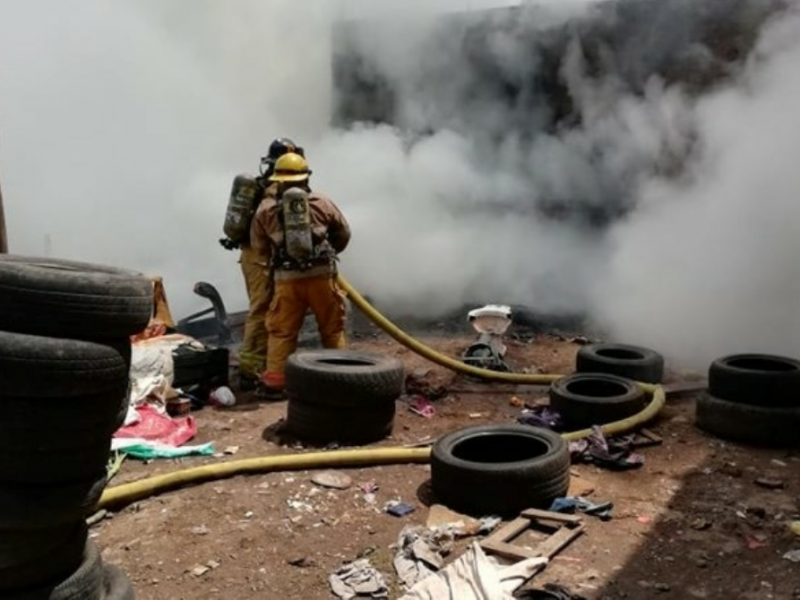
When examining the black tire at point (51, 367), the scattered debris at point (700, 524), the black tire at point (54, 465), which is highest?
the black tire at point (51, 367)

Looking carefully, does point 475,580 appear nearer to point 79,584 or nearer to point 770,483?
point 79,584

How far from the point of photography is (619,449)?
529 cm

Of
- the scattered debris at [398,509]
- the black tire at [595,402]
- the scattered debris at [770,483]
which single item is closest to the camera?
the scattered debris at [398,509]

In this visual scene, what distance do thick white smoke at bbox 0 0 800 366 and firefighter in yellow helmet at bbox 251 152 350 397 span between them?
141 inches

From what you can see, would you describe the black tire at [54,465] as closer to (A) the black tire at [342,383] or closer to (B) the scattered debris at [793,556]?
(A) the black tire at [342,383]

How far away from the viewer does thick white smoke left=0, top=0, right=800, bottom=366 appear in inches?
339

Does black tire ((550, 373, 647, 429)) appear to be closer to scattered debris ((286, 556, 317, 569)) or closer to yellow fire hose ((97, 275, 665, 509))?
yellow fire hose ((97, 275, 665, 509))

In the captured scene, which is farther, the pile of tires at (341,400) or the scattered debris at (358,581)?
the pile of tires at (341,400)

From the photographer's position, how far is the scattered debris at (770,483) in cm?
476

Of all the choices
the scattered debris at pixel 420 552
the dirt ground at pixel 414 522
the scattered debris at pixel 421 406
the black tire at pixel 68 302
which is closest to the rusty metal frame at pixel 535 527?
the dirt ground at pixel 414 522

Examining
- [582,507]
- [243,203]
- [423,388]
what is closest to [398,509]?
[582,507]

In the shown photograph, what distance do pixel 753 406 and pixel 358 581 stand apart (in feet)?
10.8

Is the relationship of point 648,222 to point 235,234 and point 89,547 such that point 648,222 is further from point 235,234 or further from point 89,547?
point 89,547

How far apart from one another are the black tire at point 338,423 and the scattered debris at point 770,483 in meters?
2.41
